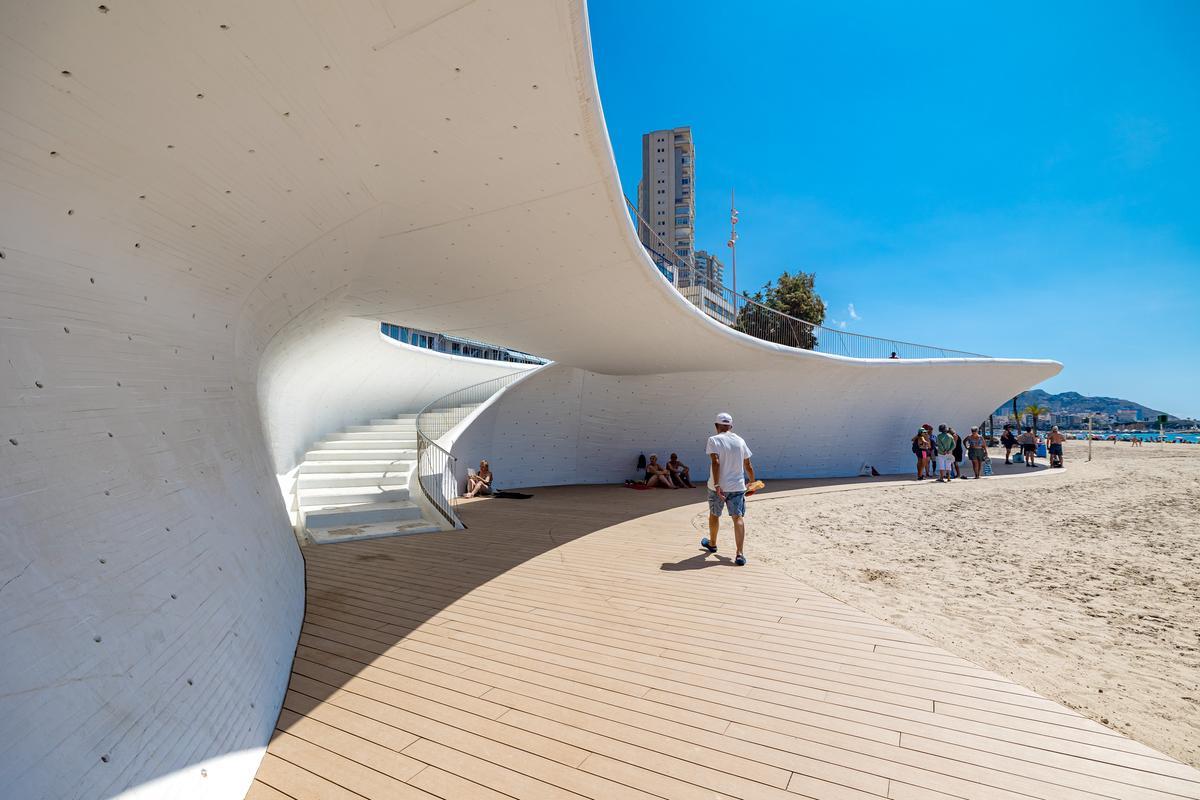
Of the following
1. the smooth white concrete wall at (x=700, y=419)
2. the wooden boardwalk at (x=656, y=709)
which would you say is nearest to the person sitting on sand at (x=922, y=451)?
the smooth white concrete wall at (x=700, y=419)

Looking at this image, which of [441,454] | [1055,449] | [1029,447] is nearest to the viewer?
[441,454]

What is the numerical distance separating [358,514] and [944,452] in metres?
14.8

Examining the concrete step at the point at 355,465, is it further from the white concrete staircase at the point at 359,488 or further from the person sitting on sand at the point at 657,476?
the person sitting on sand at the point at 657,476

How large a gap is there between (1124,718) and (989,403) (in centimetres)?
2170

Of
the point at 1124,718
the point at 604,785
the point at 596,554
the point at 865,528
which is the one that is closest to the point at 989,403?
the point at 865,528

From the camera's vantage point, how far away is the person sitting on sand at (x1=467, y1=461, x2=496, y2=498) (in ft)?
42.1

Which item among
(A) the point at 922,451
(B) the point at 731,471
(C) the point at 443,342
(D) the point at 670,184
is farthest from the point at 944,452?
(D) the point at 670,184

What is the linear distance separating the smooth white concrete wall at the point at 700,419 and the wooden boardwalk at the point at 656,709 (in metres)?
8.58

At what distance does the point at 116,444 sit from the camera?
2.79 metres

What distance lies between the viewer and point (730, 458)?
614 cm

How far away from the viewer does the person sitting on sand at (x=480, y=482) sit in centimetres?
1282

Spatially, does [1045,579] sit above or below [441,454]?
below

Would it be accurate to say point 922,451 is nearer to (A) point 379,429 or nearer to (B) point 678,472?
(B) point 678,472

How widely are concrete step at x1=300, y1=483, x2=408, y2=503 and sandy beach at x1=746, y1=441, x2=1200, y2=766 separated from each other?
635cm
